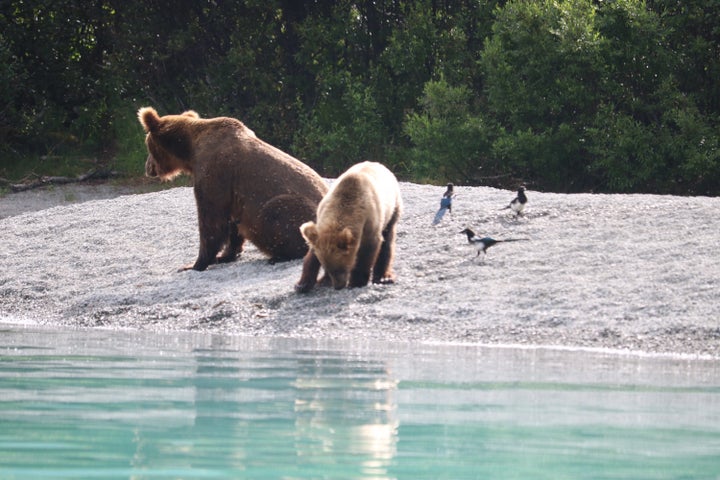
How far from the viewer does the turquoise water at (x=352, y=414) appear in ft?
14.1

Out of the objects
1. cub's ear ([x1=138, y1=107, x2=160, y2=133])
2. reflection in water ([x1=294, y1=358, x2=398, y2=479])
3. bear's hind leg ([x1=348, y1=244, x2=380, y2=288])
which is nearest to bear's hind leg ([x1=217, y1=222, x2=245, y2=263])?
cub's ear ([x1=138, y1=107, x2=160, y2=133])

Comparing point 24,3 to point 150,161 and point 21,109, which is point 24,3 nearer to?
point 21,109

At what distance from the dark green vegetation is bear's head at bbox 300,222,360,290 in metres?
9.46

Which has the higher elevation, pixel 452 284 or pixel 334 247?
pixel 334 247

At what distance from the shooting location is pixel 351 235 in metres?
10.6

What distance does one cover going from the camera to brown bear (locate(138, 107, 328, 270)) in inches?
501

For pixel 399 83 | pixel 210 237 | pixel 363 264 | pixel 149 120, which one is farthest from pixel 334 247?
pixel 399 83

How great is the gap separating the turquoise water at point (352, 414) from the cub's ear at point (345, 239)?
2245 mm

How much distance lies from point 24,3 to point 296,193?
15.7 m

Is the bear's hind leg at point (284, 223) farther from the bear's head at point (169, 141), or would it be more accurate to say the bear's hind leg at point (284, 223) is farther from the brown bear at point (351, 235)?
the bear's head at point (169, 141)

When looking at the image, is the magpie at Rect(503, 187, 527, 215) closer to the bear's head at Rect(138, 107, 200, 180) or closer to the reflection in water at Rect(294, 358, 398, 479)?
the bear's head at Rect(138, 107, 200, 180)

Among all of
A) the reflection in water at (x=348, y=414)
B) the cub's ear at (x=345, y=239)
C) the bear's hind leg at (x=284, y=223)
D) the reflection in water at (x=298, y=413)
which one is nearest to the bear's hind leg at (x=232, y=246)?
the bear's hind leg at (x=284, y=223)

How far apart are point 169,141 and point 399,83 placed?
10976mm

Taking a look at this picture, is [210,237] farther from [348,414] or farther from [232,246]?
[348,414]
